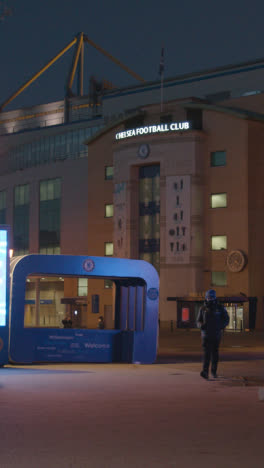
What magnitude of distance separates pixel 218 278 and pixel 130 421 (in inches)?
2086

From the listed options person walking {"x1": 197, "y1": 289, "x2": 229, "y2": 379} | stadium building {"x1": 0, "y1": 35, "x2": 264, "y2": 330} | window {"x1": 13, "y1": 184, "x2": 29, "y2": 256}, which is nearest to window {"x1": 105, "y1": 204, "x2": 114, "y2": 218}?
stadium building {"x1": 0, "y1": 35, "x2": 264, "y2": 330}

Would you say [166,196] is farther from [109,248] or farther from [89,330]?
[89,330]

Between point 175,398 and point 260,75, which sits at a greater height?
point 260,75

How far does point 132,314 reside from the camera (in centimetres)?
2358

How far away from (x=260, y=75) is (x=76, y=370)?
57.8 m

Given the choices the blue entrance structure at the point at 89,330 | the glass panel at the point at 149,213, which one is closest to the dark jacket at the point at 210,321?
the blue entrance structure at the point at 89,330

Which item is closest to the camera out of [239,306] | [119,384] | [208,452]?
[208,452]

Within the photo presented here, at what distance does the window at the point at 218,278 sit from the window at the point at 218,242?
2017mm

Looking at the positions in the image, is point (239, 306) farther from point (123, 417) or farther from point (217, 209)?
point (123, 417)

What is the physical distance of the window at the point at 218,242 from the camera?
62344 millimetres

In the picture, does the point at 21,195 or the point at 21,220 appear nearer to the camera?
the point at 21,220

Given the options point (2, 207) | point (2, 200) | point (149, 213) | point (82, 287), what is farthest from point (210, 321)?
point (2, 200)

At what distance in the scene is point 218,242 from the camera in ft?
206

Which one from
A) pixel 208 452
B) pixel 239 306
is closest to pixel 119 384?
pixel 208 452
